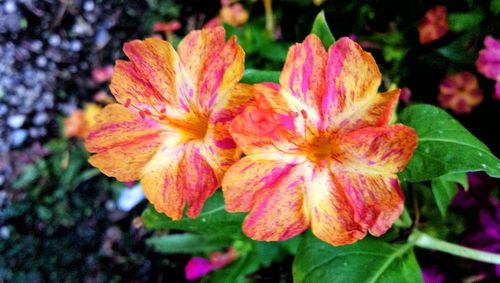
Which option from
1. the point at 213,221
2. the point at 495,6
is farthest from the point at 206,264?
the point at 495,6

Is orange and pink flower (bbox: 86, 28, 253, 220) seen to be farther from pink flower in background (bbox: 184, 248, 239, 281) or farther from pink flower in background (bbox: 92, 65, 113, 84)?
pink flower in background (bbox: 92, 65, 113, 84)

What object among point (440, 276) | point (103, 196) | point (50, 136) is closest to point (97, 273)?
point (103, 196)

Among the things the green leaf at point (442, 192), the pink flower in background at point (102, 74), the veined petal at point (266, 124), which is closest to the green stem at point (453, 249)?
the green leaf at point (442, 192)

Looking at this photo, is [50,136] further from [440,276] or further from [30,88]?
[440,276]

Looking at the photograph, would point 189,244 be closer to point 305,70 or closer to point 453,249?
point 453,249

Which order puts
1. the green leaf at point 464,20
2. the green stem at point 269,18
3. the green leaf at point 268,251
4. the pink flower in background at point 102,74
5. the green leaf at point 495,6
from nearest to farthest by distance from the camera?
the green leaf at point 495,6 → the green leaf at point 464,20 → the green leaf at point 268,251 → the green stem at point 269,18 → the pink flower in background at point 102,74

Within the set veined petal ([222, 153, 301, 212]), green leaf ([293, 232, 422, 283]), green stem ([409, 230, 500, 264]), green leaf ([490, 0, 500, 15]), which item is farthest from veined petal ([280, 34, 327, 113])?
green leaf ([490, 0, 500, 15])

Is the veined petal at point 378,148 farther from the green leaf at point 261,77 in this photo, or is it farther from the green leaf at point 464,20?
the green leaf at point 464,20
